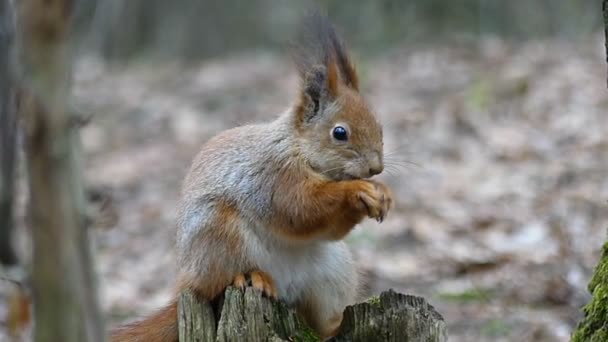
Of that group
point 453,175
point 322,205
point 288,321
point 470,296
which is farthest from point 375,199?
point 453,175

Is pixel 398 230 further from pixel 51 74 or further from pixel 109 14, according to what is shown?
pixel 109 14

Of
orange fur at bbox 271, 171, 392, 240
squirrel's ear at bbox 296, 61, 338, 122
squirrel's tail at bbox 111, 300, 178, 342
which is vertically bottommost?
squirrel's tail at bbox 111, 300, 178, 342

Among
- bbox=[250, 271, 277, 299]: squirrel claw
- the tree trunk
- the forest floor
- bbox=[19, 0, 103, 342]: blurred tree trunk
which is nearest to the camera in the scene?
bbox=[19, 0, 103, 342]: blurred tree trunk

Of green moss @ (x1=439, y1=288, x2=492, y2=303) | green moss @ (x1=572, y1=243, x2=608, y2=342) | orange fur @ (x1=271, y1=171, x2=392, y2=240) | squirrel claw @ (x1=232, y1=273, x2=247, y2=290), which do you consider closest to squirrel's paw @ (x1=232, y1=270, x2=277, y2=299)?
squirrel claw @ (x1=232, y1=273, x2=247, y2=290)

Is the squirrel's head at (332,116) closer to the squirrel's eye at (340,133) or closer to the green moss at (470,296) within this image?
the squirrel's eye at (340,133)

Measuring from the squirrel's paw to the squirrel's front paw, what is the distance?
0.41 meters

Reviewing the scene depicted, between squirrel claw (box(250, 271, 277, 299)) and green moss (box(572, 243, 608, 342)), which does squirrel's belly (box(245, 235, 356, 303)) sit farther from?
green moss (box(572, 243, 608, 342))

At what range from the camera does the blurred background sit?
510cm

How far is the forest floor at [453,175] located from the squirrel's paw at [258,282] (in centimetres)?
59

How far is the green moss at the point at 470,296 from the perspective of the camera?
4813 mm

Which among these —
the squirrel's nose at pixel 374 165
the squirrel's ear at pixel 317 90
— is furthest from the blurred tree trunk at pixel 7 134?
the squirrel's nose at pixel 374 165

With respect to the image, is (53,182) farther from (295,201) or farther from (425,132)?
(425,132)

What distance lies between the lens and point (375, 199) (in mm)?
2936

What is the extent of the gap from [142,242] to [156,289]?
0.99 m
